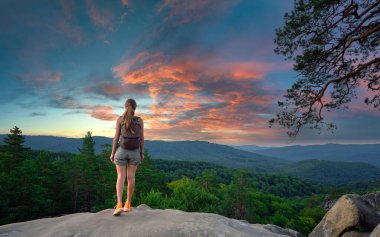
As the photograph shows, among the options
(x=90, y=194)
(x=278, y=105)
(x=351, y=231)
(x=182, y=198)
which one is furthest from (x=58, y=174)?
(x=351, y=231)

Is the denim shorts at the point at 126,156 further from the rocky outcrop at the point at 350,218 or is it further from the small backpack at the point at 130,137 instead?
the rocky outcrop at the point at 350,218

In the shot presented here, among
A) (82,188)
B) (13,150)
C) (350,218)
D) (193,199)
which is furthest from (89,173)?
(350,218)

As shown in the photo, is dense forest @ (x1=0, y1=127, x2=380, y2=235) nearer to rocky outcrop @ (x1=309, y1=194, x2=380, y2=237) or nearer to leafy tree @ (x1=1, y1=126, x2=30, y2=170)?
leafy tree @ (x1=1, y1=126, x2=30, y2=170)

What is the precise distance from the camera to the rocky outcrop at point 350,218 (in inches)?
370

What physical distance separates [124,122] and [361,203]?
1026 centimetres

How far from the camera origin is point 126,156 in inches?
252

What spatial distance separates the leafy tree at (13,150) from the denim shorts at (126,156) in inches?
1686

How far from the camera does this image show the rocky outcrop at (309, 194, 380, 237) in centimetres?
941

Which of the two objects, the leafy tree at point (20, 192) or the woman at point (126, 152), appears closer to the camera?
the woman at point (126, 152)

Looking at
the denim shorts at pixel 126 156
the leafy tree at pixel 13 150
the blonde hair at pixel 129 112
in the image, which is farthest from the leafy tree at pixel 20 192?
the blonde hair at pixel 129 112

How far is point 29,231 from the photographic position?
6.27 m

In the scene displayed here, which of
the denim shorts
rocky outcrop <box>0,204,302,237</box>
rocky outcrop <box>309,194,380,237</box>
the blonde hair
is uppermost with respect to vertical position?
the blonde hair

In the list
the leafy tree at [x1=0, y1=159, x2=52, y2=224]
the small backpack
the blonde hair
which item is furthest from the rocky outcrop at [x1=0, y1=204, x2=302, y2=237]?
the leafy tree at [x1=0, y1=159, x2=52, y2=224]

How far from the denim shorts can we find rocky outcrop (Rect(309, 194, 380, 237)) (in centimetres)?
896
